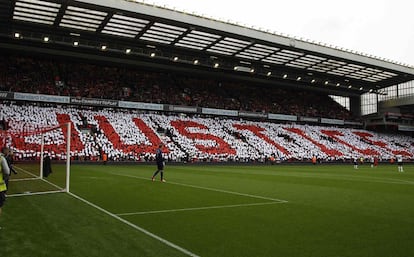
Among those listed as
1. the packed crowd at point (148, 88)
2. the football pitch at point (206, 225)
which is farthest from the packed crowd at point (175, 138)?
the football pitch at point (206, 225)

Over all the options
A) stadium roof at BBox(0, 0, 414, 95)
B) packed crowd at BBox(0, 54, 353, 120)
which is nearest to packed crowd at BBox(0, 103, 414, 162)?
packed crowd at BBox(0, 54, 353, 120)

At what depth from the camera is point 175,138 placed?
1801 inches

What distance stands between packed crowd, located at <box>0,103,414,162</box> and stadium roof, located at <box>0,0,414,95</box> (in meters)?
7.95

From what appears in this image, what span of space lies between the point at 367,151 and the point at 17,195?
179 feet

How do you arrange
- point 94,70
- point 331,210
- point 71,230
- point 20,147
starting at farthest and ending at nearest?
point 94,70 → point 20,147 → point 331,210 → point 71,230

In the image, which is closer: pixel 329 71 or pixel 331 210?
pixel 331 210

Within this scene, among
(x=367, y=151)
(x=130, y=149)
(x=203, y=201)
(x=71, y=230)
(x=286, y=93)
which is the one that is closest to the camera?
(x=71, y=230)

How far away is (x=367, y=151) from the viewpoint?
57.4 m

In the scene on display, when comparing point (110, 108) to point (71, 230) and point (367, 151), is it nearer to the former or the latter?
point (367, 151)

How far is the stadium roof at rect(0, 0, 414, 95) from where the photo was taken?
36.6 meters

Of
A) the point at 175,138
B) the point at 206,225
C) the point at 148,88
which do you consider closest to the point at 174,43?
the point at 148,88

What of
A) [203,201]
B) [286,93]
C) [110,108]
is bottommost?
[203,201]

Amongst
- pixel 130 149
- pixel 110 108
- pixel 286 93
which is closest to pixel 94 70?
pixel 110 108

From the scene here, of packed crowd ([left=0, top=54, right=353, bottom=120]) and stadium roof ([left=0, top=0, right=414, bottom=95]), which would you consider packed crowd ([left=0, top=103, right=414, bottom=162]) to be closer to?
packed crowd ([left=0, top=54, right=353, bottom=120])
